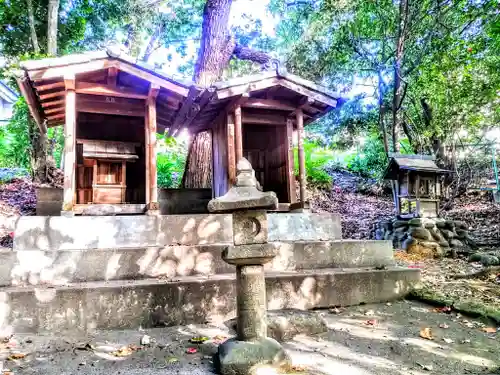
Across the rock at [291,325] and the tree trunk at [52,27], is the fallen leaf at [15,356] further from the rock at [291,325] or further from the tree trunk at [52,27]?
the tree trunk at [52,27]

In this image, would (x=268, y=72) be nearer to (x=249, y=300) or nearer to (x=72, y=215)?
(x=72, y=215)

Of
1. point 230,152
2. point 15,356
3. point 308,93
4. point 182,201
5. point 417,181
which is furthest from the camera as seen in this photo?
point 417,181

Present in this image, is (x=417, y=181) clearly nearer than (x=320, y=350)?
No

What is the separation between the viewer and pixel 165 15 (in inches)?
643

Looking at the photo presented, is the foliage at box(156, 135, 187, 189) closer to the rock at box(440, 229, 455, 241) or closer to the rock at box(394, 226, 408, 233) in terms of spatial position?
the rock at box(394, 226, 408, 233)

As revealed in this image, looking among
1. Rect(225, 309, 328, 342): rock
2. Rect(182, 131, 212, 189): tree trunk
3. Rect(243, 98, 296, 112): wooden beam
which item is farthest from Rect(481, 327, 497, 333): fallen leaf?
Rect(182, 131, 212, 189): tree trunk

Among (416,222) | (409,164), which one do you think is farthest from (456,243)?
(409,164)

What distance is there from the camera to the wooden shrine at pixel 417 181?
1020 cm

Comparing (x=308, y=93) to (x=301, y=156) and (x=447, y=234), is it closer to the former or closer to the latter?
(x=301, y=156)

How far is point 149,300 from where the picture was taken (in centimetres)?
452

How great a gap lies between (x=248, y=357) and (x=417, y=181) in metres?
8.70

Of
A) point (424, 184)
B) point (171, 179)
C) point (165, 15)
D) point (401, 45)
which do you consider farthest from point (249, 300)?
point (165, 15)

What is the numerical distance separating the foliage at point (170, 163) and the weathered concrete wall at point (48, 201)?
18.1 feet

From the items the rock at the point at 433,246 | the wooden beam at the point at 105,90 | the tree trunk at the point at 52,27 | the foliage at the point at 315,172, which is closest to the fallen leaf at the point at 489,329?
the rock at the point at 433,246
